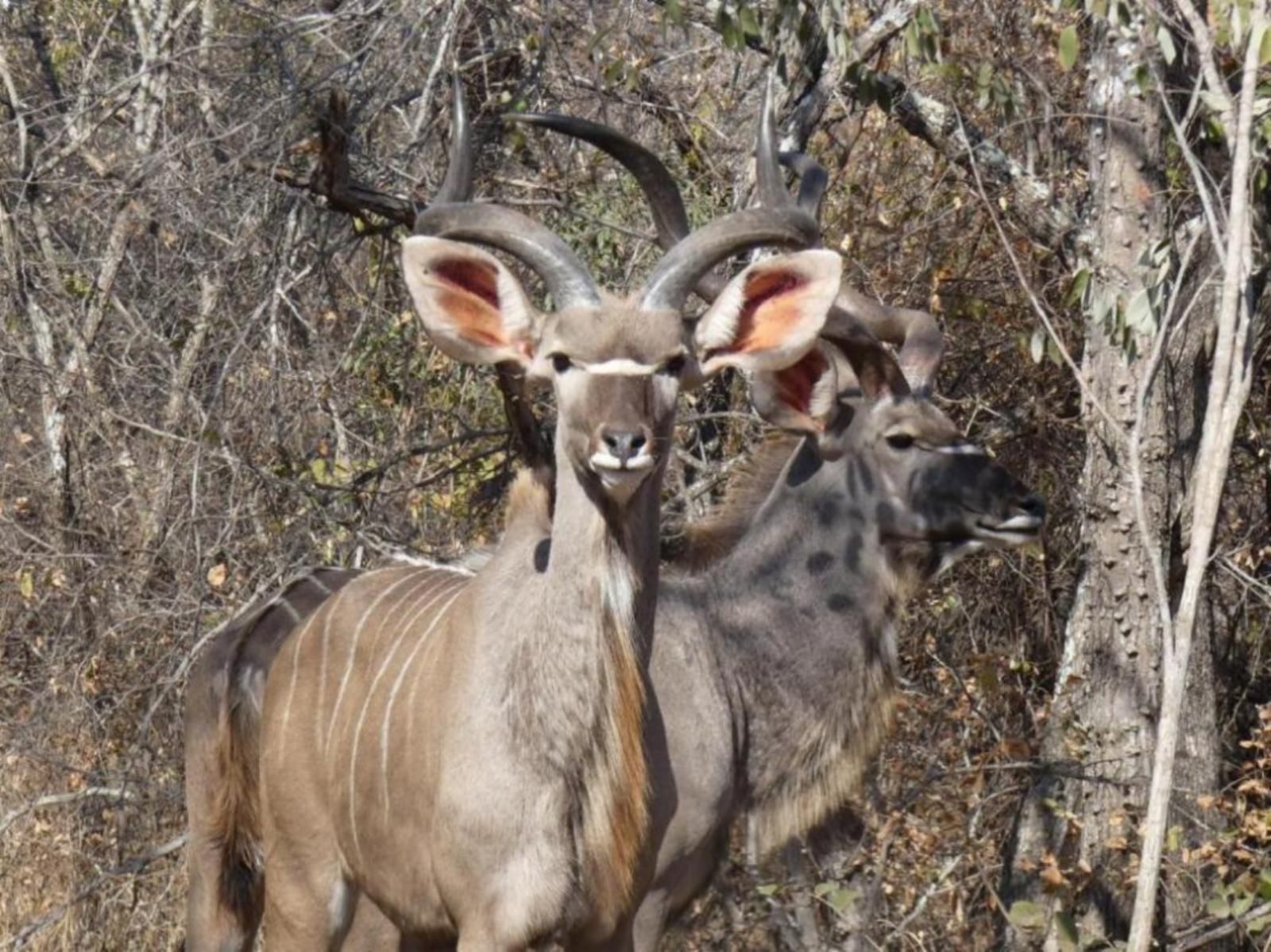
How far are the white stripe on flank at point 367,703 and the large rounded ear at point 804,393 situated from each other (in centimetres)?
89

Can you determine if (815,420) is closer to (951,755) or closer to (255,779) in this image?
(951,755)

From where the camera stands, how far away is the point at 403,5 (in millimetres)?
5176

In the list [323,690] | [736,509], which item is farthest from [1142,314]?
[323,690]

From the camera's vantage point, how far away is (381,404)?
5.81 metres

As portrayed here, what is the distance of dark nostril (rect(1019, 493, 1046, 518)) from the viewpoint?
15.6 ft

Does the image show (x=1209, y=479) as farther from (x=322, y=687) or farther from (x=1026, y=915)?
(x=322, y=687)

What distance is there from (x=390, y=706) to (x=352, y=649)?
1.14ft

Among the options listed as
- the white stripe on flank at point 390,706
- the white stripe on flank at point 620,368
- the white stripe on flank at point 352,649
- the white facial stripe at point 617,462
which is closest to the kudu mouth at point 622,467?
the white facial stripe at point 617,462

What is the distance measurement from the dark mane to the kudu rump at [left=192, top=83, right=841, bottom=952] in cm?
82

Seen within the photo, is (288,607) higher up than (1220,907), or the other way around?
(288,607)

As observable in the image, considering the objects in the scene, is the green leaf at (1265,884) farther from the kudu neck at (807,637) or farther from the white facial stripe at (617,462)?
the white facial stripe at (617,462)

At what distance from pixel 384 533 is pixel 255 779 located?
120 cm

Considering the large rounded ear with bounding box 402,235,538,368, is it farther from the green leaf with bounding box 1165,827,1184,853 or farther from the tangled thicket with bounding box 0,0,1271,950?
the green leaf with bounding box 1165,827,1184,853

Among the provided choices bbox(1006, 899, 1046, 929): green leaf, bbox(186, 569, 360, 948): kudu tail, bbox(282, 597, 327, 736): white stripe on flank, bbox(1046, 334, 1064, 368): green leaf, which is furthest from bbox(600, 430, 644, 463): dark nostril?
bbox(1006, 899, 1046, 929): green leaf
